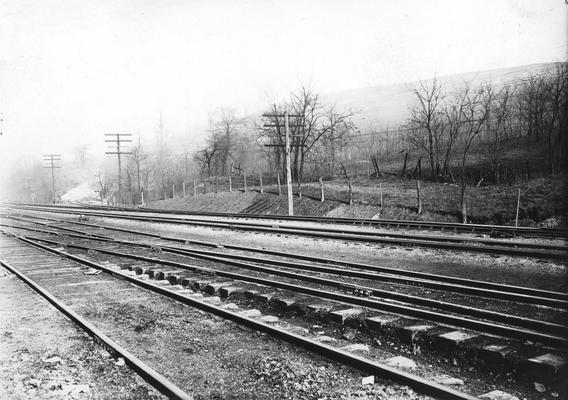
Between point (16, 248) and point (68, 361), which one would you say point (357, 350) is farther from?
point (16, 248)

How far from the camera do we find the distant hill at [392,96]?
3049 inches

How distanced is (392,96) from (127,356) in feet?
338

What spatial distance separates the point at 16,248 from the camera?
18.5 meters

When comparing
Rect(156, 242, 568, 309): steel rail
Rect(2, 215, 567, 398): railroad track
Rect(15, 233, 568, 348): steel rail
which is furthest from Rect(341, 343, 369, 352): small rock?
Rect(156, 242, 568, 309): steel rail

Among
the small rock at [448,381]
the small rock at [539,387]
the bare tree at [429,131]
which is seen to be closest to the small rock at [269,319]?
the small rock at [448,381]

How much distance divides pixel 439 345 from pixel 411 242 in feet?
27.9

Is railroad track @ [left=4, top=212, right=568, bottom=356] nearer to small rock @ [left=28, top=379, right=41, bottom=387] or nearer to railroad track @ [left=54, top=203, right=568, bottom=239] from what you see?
small rock @ [left=28, top=379, right=41, bottom=387]

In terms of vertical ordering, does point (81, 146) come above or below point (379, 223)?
above

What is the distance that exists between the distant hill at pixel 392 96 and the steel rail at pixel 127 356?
205ft

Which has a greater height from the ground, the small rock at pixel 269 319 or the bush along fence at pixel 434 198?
the bush along fence at pixel 434 198

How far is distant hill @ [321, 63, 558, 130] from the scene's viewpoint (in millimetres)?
77438

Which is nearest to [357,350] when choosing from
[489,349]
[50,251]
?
[489,349]

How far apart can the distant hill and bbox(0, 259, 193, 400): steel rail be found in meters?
62.3

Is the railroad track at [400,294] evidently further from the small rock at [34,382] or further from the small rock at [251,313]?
the small rock at [34,382]
